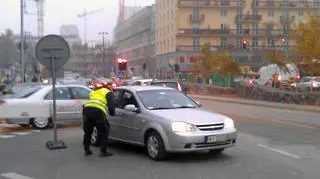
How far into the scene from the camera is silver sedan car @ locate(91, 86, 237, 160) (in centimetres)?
1083

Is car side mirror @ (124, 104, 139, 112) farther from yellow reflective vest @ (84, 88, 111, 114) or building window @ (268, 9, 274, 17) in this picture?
building window @ (268, 9, 274, 17)

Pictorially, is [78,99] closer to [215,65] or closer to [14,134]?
[14,134]

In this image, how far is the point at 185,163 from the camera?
35.9 ft

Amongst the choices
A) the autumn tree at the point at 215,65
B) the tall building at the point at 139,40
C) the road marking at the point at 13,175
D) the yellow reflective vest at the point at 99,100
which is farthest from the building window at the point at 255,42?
the road marking at the point at 13,175

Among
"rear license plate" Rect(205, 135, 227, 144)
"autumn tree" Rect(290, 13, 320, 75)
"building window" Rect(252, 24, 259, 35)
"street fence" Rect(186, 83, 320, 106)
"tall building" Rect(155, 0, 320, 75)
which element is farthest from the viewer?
"building window" Rect(252, 24, 259, 35)

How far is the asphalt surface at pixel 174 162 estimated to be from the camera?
9836mm

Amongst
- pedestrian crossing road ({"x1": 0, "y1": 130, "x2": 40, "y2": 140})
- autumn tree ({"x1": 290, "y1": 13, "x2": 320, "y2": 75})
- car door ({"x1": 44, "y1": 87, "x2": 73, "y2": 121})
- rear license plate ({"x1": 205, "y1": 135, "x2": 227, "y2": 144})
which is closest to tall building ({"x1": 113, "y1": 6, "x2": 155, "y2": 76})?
autumn tree ({"x1": 290, "y1": 13, "x2": 320, "y2": 75})

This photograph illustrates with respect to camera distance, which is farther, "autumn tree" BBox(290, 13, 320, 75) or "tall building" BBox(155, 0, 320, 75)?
"tall building" BBox(155, 0, 320, 75)

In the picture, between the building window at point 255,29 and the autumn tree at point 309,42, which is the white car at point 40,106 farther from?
the building window at point 255,29

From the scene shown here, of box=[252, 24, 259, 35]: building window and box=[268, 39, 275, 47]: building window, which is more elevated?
box=[252, 24, 259, 35]: building window

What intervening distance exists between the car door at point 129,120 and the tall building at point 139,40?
83152 mm

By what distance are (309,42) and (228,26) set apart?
2368 inches

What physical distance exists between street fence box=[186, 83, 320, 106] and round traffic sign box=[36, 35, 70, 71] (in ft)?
66.6

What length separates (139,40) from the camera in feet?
400
